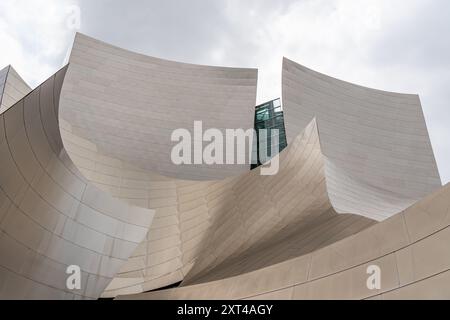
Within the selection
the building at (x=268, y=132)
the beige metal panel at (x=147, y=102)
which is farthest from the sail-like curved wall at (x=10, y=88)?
the building at (x=268, y=132)

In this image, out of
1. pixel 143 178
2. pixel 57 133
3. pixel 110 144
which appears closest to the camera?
pixel 57 133

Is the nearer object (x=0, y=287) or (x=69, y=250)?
(x=0, y=287)

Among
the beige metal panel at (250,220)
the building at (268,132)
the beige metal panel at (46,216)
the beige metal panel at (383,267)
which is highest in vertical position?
the building at (268,132)

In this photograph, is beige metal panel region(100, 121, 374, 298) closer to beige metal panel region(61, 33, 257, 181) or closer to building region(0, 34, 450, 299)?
building region(0, 34, 450, 299)

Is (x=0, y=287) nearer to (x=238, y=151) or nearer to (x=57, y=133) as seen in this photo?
(x=57, y=133)

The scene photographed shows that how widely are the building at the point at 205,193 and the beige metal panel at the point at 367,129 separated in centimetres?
7

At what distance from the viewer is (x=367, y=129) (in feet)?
72.0

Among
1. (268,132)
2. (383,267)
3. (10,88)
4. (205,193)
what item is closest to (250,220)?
(205,193)

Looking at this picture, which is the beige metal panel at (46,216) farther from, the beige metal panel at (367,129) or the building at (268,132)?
the building at (268,132)

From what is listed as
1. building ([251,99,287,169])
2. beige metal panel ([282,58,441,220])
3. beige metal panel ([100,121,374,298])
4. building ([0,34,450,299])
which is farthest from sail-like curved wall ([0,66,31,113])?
beige metal panel ([282,58,441,220])

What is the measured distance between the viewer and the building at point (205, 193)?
501 cm

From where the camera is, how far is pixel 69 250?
24.6 feet
